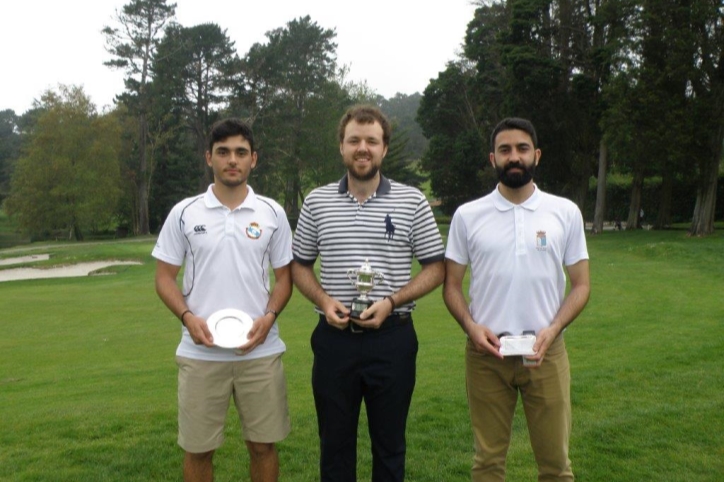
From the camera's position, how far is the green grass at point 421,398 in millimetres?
4469

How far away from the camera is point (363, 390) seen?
142 inches

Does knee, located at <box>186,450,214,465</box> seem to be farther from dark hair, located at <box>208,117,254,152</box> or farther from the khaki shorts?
dark hair, located at <box>208,117,254,152</box>

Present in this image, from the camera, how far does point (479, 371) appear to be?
3.57 metres

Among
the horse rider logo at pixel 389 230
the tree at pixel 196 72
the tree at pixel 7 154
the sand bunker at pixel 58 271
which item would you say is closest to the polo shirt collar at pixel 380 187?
the horse rider logo at pixel 389 230

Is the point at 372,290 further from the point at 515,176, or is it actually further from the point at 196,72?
the point at 196,72

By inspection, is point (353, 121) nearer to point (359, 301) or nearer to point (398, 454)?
point (359, 301)

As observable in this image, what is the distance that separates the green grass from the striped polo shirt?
1516 mm

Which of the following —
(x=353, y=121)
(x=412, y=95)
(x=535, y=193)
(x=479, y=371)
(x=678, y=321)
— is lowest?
(x=678, y=321)

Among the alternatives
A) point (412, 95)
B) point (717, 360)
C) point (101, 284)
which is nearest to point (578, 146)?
point (101, 284)

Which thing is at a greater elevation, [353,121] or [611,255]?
[353,121]

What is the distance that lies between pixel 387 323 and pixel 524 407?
2.69 ft

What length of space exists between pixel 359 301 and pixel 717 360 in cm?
553

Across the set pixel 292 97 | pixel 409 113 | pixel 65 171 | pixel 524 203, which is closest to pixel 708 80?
pixel 524 203

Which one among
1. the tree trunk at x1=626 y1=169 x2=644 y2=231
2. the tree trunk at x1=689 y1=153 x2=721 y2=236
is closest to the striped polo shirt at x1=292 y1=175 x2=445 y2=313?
the tree trunk at x1=689 y1=153 x2=721 y2=236
